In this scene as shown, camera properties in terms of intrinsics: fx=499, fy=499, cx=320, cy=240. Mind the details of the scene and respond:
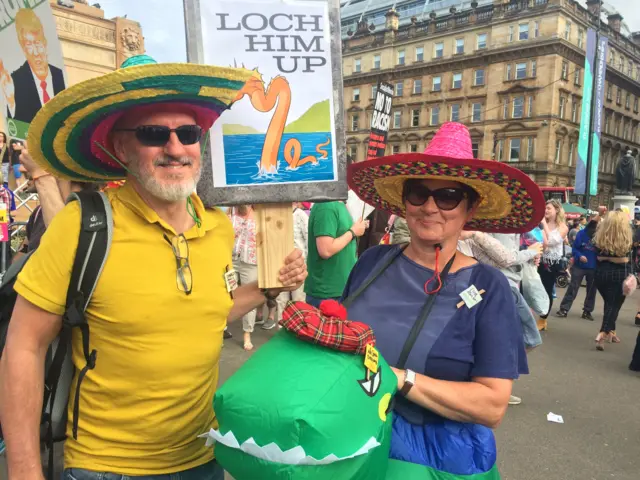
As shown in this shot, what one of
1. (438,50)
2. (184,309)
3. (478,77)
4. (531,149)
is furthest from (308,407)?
(438,50)

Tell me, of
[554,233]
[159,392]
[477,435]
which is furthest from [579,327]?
[159,392]

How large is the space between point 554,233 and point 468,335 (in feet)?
24.1

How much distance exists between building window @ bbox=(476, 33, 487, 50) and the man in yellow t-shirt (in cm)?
5025

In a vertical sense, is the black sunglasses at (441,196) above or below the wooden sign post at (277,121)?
below

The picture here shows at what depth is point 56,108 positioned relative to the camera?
4.80 feet

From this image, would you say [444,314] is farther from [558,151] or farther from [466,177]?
[558,151]

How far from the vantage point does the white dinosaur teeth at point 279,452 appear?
1078mm

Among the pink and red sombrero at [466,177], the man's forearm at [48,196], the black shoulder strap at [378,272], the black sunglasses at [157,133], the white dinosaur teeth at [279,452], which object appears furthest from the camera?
the man's forearm at [48,196]

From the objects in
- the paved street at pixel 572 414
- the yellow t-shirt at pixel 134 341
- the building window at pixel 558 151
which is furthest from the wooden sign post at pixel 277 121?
the building window at pixel 558 151

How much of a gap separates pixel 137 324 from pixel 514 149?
46362 millimetres

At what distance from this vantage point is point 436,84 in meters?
48.3

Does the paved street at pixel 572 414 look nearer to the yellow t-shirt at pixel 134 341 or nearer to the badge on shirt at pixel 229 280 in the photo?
the yellow t-shirt at pixel 134 341

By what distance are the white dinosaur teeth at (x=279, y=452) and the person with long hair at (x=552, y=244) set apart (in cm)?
751

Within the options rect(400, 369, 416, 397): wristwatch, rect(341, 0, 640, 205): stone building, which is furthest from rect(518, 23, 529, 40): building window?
rect(400, 369, 416, 397): wristwatch
